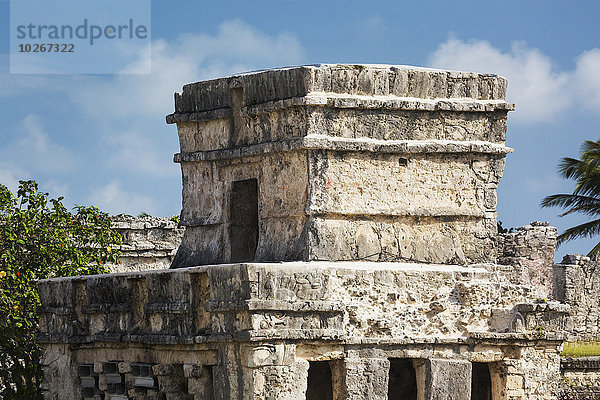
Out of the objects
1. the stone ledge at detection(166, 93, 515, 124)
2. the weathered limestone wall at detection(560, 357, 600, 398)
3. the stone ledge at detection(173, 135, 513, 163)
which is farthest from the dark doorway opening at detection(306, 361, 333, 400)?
the weathered limestone wall at detection(560, 357, 600, 398)

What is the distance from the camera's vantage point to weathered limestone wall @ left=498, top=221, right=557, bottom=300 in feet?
72.1

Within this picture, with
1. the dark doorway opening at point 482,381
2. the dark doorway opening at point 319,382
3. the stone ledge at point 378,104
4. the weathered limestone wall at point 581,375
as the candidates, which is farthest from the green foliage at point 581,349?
the stone ledge at point 378,104

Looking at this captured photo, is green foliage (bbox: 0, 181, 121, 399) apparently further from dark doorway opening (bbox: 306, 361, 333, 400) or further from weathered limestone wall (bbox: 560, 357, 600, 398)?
weathered limestone wall (bbox: 560, 357, 600, 398)

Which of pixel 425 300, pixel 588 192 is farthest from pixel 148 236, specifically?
pixel 588 192

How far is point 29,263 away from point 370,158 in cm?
614

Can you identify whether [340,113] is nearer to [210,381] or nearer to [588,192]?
[210,381]

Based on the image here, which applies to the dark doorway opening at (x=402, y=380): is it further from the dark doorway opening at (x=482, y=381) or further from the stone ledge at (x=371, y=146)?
the stone ledge at (x=371, y=146)

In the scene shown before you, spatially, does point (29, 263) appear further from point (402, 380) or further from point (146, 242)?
point (402, 380)

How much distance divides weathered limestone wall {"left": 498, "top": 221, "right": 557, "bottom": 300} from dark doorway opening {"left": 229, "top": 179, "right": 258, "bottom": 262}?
27.1 ft

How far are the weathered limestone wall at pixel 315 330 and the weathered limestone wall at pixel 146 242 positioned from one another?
18.7ft

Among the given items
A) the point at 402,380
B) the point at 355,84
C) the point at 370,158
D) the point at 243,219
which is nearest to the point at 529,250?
the point at 402,380

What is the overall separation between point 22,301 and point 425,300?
269 inches

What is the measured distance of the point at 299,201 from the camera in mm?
13516

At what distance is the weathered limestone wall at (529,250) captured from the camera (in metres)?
22.0
